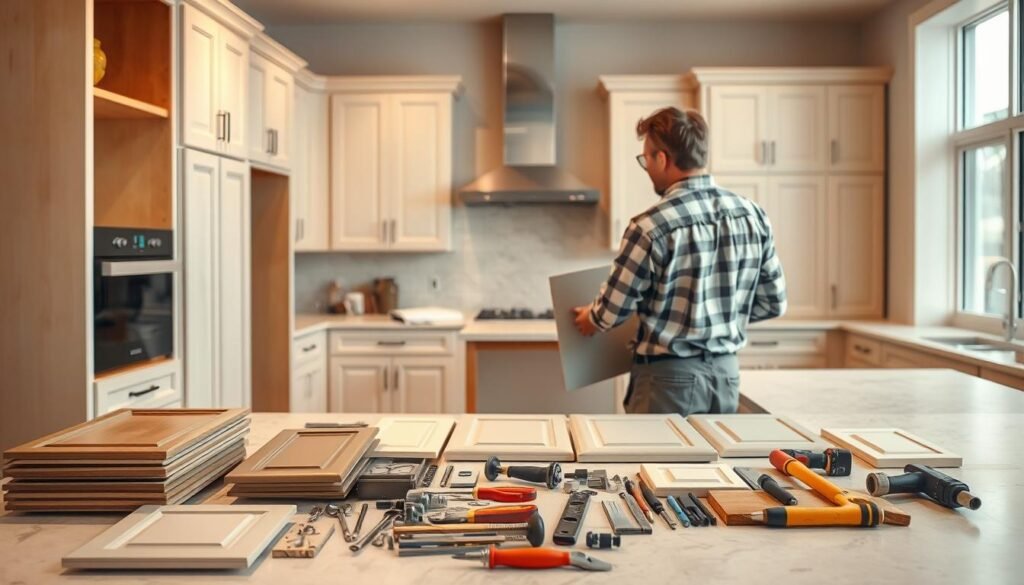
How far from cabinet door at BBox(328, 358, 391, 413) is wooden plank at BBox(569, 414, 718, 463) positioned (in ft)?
9.56

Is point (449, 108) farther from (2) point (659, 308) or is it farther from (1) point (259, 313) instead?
(2) point (659, 308)

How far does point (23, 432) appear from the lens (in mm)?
2557

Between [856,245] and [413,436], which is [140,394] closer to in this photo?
[413,436]

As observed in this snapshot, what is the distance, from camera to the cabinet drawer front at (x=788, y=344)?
453 centimetres

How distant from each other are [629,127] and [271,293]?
223 cm

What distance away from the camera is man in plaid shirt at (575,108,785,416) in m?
2.29

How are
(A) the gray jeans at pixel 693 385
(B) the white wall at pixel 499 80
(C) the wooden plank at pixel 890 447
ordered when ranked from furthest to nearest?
(B) the white wall at pixel 499 80 < (A) the gray jeans at pixel 693 385 < (C) the wooden plank at pixel 890 447

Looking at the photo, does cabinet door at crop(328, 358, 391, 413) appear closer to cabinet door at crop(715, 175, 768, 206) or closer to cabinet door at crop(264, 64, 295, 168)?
cabinet door at crop(264, 64, 295, 168)

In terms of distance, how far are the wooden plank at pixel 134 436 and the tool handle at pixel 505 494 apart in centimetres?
47

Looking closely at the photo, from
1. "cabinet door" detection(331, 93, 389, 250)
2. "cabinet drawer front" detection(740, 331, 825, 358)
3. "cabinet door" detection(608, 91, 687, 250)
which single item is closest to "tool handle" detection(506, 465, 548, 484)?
"cabinet drawer front" detection(740, 331, 825, 358)

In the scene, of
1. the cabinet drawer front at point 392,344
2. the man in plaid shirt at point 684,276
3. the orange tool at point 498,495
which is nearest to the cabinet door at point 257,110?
the cabinet drawer front at point 392,344

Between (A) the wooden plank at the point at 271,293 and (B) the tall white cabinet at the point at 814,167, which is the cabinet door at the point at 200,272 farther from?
(B) the tall white cabinet at the point at 814,167

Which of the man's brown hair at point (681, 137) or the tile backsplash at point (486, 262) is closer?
the man's brown hair at point (681, 137)

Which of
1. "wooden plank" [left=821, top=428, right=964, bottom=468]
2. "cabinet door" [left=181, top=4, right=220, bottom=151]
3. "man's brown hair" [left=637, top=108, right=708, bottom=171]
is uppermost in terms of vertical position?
"cabinet door" [left=181, top=4, right=220, bottom=151]
